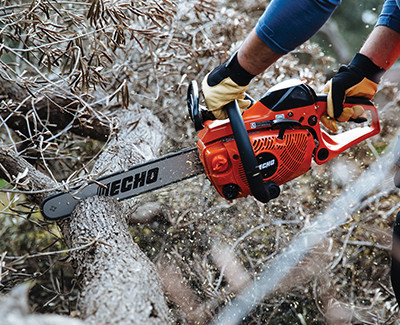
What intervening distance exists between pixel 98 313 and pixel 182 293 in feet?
5.14

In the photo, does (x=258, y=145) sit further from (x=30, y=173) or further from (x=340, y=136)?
(x=30, y=173)

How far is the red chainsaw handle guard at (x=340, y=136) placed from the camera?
6.42ft

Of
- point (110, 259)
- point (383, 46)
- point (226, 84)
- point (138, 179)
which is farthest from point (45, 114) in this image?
point (383, 46)

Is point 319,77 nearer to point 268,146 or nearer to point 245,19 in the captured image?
point 245,19

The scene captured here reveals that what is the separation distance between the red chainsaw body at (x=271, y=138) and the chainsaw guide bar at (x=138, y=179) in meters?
0.23

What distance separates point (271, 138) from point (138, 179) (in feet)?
2.55

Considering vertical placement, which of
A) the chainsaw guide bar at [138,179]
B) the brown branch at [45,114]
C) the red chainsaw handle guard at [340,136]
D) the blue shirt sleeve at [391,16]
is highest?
the blue shirt sleeve at [391,16]

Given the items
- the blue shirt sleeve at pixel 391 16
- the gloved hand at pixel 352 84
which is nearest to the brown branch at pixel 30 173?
the gloved hand at pixel 352 84

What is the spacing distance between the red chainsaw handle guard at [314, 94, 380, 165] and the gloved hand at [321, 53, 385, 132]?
4cm

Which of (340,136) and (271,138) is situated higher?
(271,138)

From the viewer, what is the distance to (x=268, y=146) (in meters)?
1.85

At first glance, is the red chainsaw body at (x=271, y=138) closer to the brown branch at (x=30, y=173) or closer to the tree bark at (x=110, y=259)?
the tree bark at (x=110, y=259)

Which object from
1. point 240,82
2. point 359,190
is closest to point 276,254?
point 359,190

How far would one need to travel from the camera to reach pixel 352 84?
1.92 metres
